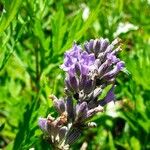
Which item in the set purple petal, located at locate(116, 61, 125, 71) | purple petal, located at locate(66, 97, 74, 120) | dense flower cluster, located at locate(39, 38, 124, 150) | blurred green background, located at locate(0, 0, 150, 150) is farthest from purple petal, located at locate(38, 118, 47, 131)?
purple petal, located at locate(116, 61, 125, 71)

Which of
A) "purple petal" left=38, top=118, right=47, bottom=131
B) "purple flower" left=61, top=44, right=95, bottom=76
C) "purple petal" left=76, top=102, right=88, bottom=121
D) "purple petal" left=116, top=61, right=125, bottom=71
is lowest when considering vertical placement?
"purple petal" left=38, top=118, right=47, bottom=131

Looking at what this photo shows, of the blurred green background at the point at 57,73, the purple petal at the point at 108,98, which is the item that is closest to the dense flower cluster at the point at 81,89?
the purple petal at the point at 108,98

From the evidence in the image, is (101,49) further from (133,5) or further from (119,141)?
(133,5)

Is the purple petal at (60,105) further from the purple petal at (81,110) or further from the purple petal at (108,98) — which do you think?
the purple petal at (108,98)

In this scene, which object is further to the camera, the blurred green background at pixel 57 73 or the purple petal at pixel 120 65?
the blurred green background at pixel 57 73

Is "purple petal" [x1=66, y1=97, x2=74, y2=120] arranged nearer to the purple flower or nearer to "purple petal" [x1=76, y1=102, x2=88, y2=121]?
"purple petal" [x1=76, y1=102, x2=88, y2=121]

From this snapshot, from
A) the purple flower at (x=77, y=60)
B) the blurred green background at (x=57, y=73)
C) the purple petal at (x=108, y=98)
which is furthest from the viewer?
the blurred green background at (x=57, y=73)

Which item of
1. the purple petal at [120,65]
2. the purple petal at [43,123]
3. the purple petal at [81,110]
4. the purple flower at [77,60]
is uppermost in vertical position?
the purple petal at [120,65]
